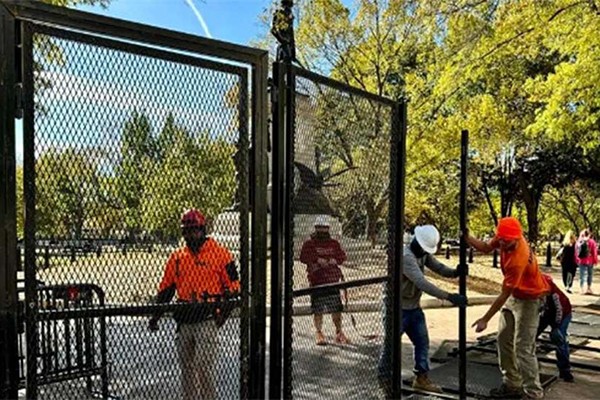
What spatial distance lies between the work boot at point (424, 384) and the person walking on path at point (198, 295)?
371 centimetres

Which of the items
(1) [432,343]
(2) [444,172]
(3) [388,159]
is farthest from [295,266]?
(2) [444,172]

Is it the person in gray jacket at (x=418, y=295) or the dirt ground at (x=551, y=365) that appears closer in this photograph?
the person in gray jacket at (x=418, y=295)

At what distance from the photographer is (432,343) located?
29.8 feet

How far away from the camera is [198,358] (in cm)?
299

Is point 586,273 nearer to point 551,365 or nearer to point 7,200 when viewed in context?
point 551,365

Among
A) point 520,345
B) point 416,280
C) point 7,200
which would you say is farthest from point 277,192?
point 520,345

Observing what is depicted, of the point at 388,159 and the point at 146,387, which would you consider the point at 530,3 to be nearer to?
the point at 388,159

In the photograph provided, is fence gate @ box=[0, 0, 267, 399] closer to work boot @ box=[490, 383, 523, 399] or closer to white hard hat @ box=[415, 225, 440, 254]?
white hard hat @ box=[415, 225, 440, 254]

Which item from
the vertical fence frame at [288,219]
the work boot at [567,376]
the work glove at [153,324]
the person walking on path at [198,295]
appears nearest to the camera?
the work glove at [153,324]

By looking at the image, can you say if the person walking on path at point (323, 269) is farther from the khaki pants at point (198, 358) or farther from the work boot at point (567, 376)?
the work boot at point (567, 376)

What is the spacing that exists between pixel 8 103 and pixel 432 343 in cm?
783

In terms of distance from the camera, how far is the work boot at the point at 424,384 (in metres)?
6.18

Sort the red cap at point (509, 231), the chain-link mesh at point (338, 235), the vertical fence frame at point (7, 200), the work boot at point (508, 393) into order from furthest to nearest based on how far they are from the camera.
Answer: the work boot at point (508, 393)
the red cap at point (509, 231)
the chain-link mesh at point (338, 235)
the vertical fence frame at point (7, 200)

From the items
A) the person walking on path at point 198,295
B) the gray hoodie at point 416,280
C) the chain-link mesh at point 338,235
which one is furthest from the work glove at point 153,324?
the gray hoodie at point 416,280
